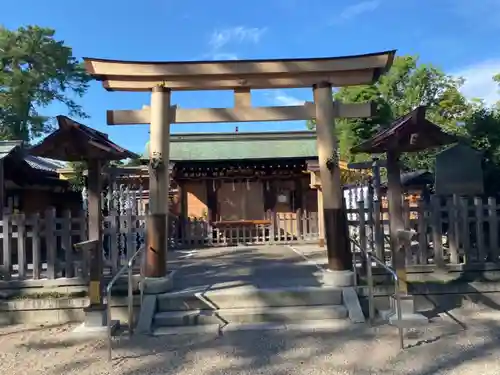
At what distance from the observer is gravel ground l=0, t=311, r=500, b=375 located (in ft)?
14.2

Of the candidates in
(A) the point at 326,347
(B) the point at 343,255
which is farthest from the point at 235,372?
(B) the point at 343,255

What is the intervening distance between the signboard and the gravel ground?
9.39 feet

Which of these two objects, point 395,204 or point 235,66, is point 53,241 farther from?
point 395,204

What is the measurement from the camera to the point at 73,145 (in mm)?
5801

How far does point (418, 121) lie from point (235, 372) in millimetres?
4043

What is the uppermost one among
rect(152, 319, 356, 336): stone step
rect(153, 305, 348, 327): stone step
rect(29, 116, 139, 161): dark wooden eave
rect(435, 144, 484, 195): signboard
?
rect(29, 116, 139, 161): dark wooden eave

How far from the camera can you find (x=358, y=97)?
21.7 m

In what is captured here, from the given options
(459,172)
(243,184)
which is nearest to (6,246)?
(459,172)

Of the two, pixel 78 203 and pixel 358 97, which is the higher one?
pixel 358 97

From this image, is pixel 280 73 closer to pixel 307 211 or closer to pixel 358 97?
pixel 307 211

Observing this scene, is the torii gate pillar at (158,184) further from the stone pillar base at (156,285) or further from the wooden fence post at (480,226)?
the wooden fence post at (480,226)

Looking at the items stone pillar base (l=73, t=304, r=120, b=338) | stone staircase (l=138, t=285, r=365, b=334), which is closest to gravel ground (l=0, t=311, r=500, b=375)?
stone pillar base (l=73, t=304, r=120, b=338)

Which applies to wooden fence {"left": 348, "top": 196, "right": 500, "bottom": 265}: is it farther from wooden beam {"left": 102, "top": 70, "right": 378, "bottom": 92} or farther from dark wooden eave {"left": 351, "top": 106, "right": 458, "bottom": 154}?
wooden beam {"left": 102, "top": 70, "right": 378, "bottom": 92}

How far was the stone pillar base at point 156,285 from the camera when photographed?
20.8 ft
